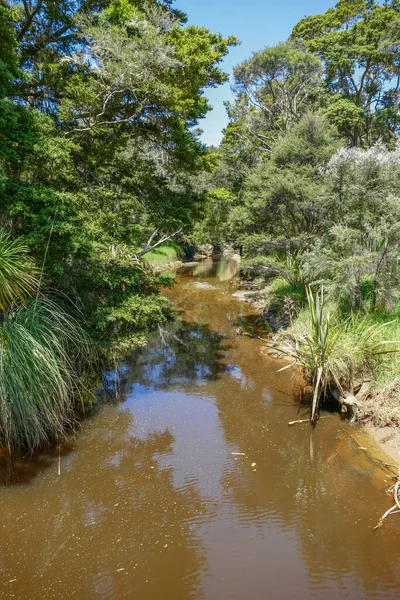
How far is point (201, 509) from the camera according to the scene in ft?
18.8

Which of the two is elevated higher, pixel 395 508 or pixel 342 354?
pixel 342 354

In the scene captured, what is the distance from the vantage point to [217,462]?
22.5 feet

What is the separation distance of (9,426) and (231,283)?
812 inches

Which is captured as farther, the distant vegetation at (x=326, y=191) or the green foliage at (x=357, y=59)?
the green foliage at (x=357, y=59)

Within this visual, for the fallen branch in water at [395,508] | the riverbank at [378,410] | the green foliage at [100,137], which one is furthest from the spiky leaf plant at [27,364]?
the riverbank at [378,410]

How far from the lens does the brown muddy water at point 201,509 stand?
452cm

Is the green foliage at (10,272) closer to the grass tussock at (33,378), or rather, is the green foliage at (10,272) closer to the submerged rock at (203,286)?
the grass tussock at (33,378)

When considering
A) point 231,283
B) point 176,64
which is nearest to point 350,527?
point 176,64

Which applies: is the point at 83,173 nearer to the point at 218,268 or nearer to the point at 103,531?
the point at 103,531

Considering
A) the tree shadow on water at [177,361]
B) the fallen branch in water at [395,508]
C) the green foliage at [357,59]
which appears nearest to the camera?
the fallen branch in water at [395,508]

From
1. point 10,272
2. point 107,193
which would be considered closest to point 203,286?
point 107,193

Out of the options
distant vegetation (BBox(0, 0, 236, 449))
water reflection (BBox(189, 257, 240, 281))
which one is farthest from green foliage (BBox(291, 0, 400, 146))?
distant vegetation (BBox(0, 0, 236, 449))

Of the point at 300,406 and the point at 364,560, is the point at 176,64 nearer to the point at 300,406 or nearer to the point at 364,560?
the point at 300,406

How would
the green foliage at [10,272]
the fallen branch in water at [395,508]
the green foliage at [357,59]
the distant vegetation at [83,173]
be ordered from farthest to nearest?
the green foliage at [357,59], the distant vegetation at [83,173], the green foliage at [10,272], the fallen branch in water at [395,508]
